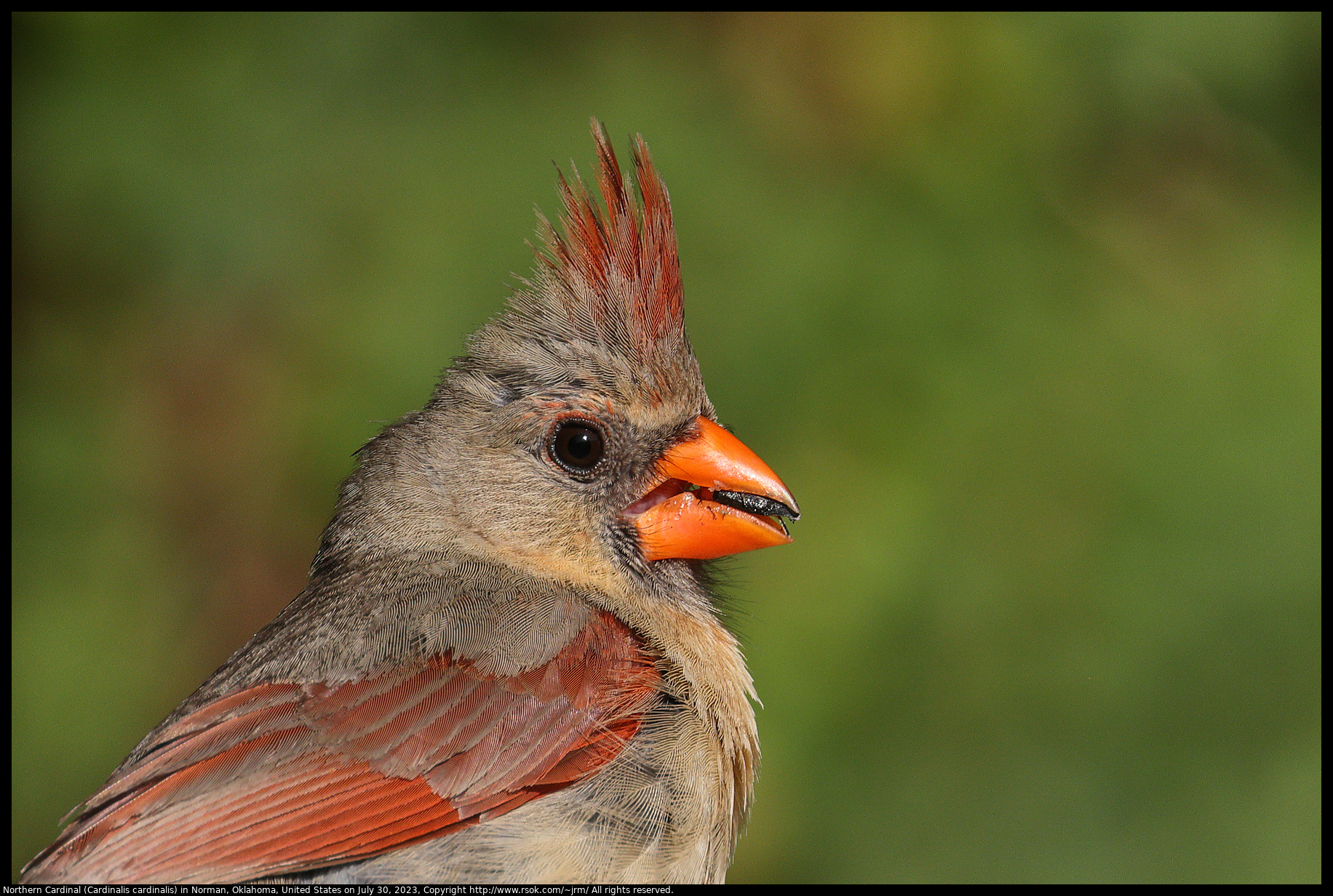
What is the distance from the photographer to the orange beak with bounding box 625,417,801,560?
96.0 inches

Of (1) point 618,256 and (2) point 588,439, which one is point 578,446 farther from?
(1) point 618,256

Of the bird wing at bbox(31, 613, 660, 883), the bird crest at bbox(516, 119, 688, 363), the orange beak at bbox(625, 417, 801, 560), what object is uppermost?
the bird crest at bbox(516, 119, 688, 363)

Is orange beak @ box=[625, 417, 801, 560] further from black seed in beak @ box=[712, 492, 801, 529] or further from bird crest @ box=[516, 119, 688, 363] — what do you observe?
bird crest @ box=[516, 119, 688, 363]

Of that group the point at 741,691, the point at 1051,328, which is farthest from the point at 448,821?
the point at 1051,328

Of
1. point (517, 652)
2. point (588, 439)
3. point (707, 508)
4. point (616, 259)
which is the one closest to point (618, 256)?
point (616, 259)

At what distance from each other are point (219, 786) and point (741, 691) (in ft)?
3.68

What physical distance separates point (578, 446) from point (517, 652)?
53 cm

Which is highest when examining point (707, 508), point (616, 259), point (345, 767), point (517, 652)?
point (616, 259)

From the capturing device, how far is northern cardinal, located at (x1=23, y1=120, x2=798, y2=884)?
1987mm

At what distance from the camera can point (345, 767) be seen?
2014mm

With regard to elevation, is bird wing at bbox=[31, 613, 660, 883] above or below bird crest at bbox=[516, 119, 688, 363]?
below

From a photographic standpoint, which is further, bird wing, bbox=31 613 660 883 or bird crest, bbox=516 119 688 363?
bird crest, bbox=516 119 688 363

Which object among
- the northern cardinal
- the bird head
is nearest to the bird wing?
the northern cardinal

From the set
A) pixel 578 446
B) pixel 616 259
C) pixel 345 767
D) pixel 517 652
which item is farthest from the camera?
pixel 616 259
